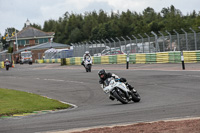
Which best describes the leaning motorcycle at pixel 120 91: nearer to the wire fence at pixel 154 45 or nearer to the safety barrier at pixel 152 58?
the safety barrier at pixel 152 58

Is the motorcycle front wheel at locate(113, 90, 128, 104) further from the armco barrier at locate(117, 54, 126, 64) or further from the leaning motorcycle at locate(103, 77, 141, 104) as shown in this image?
the armco barrier at locate(117, 54, 126, 64)

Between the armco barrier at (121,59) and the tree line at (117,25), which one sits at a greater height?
the tree line at (117,25)

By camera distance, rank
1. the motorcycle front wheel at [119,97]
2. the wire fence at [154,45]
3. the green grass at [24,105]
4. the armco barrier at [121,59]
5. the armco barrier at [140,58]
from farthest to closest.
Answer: the armco barrier at [121,59] < the armco barrier at [140,58] < the wire fence at [154,45] < the motorcycle front wheel at [119,97] < the green grass at [24,105]

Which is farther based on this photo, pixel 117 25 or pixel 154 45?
pixel 117 25

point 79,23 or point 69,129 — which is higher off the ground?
point 79,23

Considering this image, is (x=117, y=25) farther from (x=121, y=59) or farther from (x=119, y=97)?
(x=119, y=97)

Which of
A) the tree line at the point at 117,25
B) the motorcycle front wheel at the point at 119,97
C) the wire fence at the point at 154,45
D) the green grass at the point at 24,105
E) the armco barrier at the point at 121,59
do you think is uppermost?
the tree line at the point at 117,25

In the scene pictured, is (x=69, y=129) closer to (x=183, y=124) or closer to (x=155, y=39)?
(x=183, y=124)

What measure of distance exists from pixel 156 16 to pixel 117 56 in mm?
90260

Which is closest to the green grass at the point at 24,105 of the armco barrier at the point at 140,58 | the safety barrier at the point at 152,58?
the safety barrier at the point at 152,58

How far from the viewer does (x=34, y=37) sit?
112250 millimetres

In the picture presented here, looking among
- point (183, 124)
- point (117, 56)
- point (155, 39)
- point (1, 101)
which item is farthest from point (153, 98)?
point (117, 56)

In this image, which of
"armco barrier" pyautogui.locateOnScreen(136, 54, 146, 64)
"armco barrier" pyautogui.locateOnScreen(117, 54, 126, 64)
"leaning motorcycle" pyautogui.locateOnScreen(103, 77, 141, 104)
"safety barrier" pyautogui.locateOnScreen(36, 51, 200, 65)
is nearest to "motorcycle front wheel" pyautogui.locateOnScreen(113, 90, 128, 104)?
"leaning motorcycle" pyautogui.locateOnScreen(103, 77, 141, 104)

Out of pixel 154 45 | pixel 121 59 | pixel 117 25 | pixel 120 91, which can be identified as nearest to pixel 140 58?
pixel 154 45
